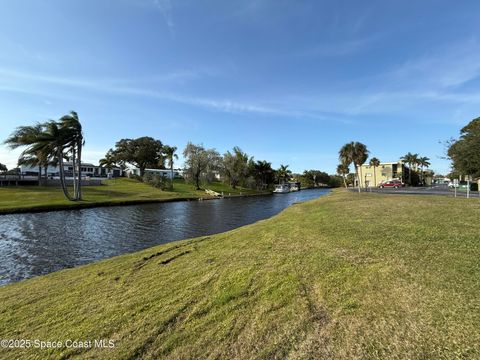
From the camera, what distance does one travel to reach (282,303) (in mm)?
4625

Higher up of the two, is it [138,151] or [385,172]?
[138,151]

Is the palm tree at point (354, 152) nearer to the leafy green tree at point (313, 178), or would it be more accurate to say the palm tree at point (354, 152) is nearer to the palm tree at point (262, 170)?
the palm tree at point (262, 170)

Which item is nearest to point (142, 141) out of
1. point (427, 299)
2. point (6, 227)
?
point (6, 227)

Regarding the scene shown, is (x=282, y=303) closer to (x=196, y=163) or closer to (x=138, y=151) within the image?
(x=196, y=163)

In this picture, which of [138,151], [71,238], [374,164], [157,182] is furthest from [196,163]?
[374,164]

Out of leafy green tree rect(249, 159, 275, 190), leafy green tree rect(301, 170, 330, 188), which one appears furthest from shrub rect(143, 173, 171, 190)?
leafy green tree rect(301, 170, 330, 188)

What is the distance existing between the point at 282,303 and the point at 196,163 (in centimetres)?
5997

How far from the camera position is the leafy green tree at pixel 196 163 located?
6331 cm

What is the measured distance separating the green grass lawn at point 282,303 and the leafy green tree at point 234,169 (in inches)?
2459

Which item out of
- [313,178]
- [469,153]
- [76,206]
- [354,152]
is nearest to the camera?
[469,153]

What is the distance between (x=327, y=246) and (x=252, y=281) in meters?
2.97

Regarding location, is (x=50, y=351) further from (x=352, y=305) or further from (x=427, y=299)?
(x=427, y=299)

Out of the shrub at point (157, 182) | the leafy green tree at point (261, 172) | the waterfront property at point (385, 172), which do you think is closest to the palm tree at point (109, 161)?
the shrub at point (157, 182)

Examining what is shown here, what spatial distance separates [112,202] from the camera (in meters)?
36.9
